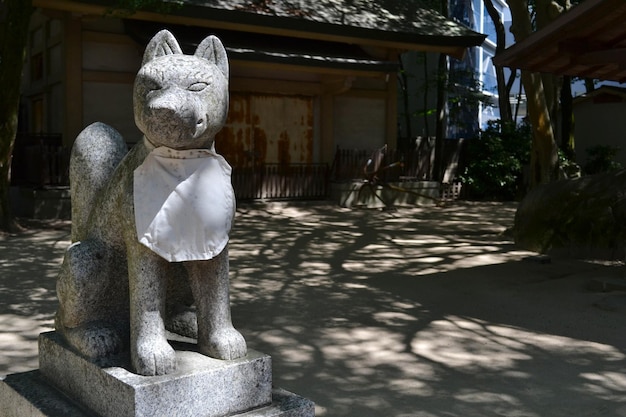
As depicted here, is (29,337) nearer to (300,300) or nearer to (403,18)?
(300,300)

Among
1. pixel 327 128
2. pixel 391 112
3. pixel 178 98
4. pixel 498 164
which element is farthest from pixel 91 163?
pixel 498 164

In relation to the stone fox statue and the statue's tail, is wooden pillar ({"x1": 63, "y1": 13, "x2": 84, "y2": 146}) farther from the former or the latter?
the stone fox statue

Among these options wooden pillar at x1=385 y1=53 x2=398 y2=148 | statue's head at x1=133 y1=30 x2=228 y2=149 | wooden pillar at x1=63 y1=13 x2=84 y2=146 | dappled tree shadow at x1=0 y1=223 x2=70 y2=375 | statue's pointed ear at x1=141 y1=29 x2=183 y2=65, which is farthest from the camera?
wooden pillar at x1=385 y1=53 x2=398 y2=148

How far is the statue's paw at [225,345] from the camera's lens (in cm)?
260

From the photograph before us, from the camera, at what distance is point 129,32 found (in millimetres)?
12305

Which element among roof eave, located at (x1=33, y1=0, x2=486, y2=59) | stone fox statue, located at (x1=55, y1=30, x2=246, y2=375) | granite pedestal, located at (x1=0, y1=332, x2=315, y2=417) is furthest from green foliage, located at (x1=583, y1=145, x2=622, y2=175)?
stone fox statue, located at (x1=55, y1=30, x2=246, y2=375)

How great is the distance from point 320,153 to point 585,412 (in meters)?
12.5

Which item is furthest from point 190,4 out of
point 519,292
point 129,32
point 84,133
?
point 84,133

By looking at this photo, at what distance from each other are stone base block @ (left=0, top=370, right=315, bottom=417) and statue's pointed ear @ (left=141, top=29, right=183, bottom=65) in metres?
1.45

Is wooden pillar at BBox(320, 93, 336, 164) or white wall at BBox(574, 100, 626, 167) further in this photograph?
white wall at BBox(574, 100, 626, 167)

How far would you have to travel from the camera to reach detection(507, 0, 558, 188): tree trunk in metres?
10.5

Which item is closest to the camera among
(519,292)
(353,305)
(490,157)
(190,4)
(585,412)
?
(585,412)

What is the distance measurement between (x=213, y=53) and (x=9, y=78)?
876 centimetres

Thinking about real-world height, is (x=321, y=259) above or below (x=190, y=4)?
below
